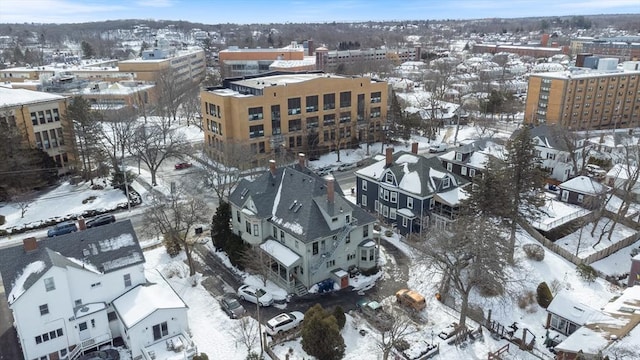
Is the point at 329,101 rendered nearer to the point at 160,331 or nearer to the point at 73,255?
the point at 73,255

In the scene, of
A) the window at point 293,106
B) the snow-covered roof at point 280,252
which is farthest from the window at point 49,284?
the window at point 293,106

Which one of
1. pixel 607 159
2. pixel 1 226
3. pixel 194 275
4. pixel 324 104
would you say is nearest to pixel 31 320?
pixel 194 275

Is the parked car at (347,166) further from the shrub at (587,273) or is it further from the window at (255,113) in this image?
the shrub at (587,273)

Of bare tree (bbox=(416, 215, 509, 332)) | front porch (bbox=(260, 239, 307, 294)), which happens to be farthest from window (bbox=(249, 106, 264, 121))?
bare tree (bbox=(416, 215, 509, 332))

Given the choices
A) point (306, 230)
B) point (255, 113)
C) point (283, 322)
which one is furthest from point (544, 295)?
point (255, 113)

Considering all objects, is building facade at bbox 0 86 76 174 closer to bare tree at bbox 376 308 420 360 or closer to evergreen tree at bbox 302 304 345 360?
evergreen tree at bbox 302 304 345 360

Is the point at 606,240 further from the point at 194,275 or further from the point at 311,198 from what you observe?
the point at 194,275
